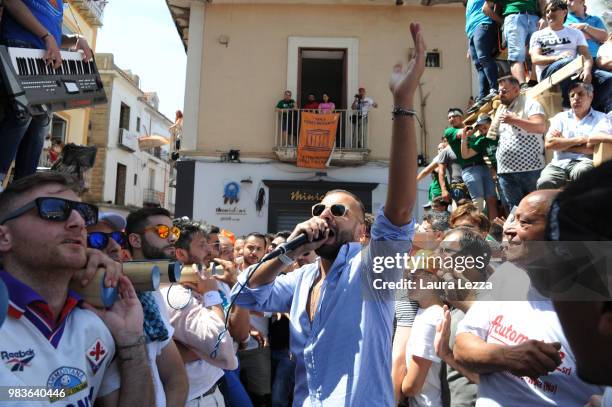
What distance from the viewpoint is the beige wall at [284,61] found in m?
13.7

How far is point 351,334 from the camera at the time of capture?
211 cm

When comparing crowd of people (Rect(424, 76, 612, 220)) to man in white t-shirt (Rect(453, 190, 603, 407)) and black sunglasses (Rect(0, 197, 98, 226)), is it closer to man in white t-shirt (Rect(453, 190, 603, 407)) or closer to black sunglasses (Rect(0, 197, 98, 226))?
man in white t-shirt (Rect(453, 190, 603, 407))

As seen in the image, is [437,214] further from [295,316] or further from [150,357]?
[150,357]

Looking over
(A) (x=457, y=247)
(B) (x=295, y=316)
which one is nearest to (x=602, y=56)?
(A) (x=457, y=247)

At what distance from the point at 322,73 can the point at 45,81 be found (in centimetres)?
1415

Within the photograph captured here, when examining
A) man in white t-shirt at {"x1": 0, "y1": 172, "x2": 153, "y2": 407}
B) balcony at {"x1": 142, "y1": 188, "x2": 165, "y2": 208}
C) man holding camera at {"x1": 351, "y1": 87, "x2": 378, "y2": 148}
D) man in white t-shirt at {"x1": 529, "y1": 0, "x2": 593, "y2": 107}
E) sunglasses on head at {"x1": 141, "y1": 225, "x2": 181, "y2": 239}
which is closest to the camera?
man in white t-shirt at {"x1": 0, "y1": 172, "x2": 153, "y2": 407}

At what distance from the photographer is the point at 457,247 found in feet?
7.86

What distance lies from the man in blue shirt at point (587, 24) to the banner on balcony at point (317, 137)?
24.9ft

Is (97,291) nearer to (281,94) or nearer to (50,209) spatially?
(50,209)

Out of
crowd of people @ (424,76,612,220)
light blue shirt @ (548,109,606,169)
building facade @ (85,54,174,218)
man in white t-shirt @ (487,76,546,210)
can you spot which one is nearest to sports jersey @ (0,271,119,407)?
crowd of people @ (424,76,612,220)

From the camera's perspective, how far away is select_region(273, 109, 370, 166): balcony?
524 inches

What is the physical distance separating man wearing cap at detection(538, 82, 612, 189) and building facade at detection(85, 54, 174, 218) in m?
22.3

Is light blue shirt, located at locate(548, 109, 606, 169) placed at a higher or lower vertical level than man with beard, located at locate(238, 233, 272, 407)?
higher

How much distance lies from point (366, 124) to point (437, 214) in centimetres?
706
